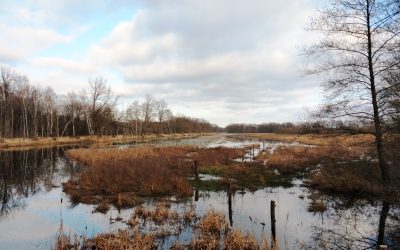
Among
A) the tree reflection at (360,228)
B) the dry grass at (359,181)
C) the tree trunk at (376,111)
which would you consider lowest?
the tree reflection at (360,228)

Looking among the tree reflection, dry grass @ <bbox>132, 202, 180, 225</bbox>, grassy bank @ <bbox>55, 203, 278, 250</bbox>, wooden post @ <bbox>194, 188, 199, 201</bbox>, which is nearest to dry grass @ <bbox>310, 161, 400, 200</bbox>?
the tree reflection

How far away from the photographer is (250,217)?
1312 cm

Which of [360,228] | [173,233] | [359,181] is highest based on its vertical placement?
[359,181]

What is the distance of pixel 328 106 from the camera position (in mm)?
17500

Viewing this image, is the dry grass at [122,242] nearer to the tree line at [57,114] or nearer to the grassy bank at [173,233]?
the grassy bank at [173,233]

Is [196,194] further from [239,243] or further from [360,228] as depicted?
[360,228]

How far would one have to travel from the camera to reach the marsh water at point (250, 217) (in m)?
10.9

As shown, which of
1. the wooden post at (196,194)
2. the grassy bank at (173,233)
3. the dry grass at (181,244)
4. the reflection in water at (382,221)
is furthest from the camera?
the wooden post at (196,194)

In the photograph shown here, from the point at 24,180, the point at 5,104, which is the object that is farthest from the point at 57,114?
the point at 24,180

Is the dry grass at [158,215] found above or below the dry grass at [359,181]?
below

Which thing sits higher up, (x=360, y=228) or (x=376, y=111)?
(x=376, y=111)

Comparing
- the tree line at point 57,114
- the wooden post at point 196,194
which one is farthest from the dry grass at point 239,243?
the tree line at point 57,114

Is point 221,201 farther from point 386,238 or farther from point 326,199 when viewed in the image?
point 386,238

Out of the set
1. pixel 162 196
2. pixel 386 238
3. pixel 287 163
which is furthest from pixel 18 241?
pixel 287 163
